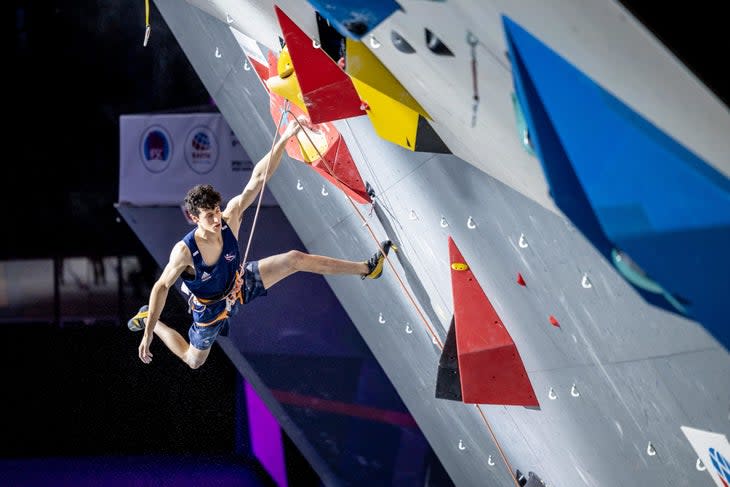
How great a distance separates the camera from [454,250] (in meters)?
2.57

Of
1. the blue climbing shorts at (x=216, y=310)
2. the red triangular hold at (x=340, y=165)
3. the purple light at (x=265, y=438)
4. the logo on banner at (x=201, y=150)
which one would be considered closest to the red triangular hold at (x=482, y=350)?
the red triangular hold at (x=340, y=165)

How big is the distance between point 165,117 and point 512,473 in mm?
3375

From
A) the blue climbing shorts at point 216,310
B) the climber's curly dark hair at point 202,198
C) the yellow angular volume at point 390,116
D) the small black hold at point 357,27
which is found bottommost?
the blue climbing shorts at point 216,310

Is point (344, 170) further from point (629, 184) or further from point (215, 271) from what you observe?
point (629, 184)

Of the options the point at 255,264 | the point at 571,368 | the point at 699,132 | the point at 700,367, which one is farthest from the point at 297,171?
the point at 699,132

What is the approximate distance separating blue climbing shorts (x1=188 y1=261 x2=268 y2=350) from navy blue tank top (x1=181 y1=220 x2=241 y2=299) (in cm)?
7

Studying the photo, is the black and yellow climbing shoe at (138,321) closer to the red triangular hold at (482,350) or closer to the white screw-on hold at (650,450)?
the red triangular hold at (482,350)

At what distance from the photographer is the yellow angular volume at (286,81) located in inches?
111

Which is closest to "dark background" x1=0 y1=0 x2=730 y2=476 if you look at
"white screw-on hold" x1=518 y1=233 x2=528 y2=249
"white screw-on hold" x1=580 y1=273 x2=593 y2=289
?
"white screw-on hold" x1=518 y1=233 x2=528 y2=249

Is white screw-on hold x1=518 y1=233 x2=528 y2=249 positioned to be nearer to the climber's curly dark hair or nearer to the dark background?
the climber's curly dark hair

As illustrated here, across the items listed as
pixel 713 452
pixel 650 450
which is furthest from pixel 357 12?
pixel 650 450

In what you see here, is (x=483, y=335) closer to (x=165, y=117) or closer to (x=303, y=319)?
(x=303, y=319)

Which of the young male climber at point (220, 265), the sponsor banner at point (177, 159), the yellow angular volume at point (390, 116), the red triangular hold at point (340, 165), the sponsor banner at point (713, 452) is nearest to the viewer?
the sponsor banner at point (713, 452)

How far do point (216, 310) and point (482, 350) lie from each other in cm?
119
